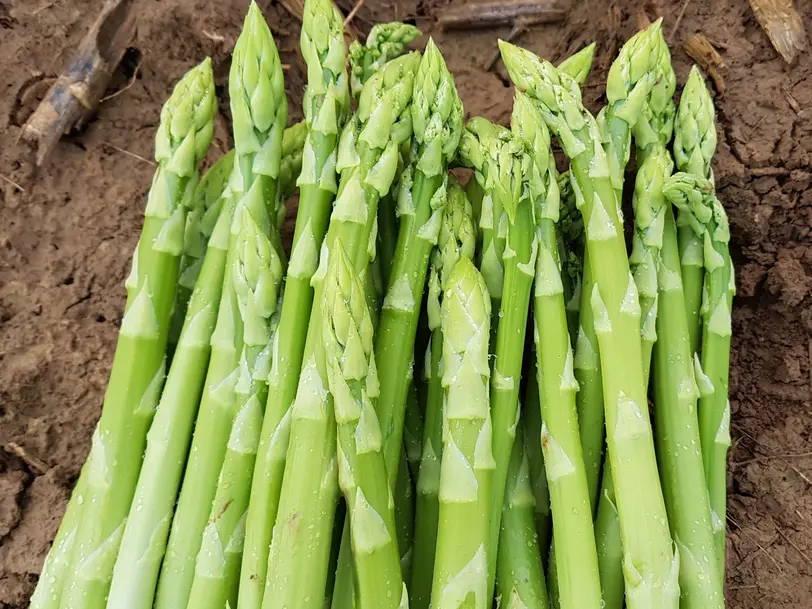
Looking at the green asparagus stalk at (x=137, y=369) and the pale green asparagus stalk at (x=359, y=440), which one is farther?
the green asparagus stalk at (x=137, y=369)

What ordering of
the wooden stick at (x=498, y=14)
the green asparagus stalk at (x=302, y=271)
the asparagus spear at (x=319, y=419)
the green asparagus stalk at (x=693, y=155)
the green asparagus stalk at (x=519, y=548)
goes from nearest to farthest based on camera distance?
1. the asparagus spear at (x=319, y=419)
2. the green asparagus stalk at (x=302, y=271)
3. the green asparagus stalk at (x=519, y=548)
4. the green asparagus stalk at (x=693, y=155)
5. the wooden stick at (x=498, y=14)

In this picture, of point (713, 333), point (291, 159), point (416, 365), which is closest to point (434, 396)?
point (416, 365)

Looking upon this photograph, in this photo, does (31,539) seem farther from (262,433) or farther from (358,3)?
(358,3)

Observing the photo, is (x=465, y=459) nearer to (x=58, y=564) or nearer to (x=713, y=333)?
(x=713, y=333)

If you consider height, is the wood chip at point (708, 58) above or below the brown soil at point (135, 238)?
above

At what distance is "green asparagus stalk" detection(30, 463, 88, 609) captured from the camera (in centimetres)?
208

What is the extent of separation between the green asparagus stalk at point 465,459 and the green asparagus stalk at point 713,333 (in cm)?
82

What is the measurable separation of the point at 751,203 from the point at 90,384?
108 inches

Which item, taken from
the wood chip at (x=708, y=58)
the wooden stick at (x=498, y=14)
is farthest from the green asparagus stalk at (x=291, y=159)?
the wood chip at (x=708, y=58)

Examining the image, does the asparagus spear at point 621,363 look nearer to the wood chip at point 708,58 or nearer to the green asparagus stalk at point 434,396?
the green asparagus stalk at point 434,396

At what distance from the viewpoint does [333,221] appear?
82.4 inches

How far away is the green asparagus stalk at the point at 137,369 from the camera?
206cm

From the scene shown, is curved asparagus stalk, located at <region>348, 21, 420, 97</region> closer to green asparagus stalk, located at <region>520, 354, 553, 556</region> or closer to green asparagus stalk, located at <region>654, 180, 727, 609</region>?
green asparagus stalk, located at <region>654, 180, 727, 609</region>

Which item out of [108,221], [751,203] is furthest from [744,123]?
[108,221]
